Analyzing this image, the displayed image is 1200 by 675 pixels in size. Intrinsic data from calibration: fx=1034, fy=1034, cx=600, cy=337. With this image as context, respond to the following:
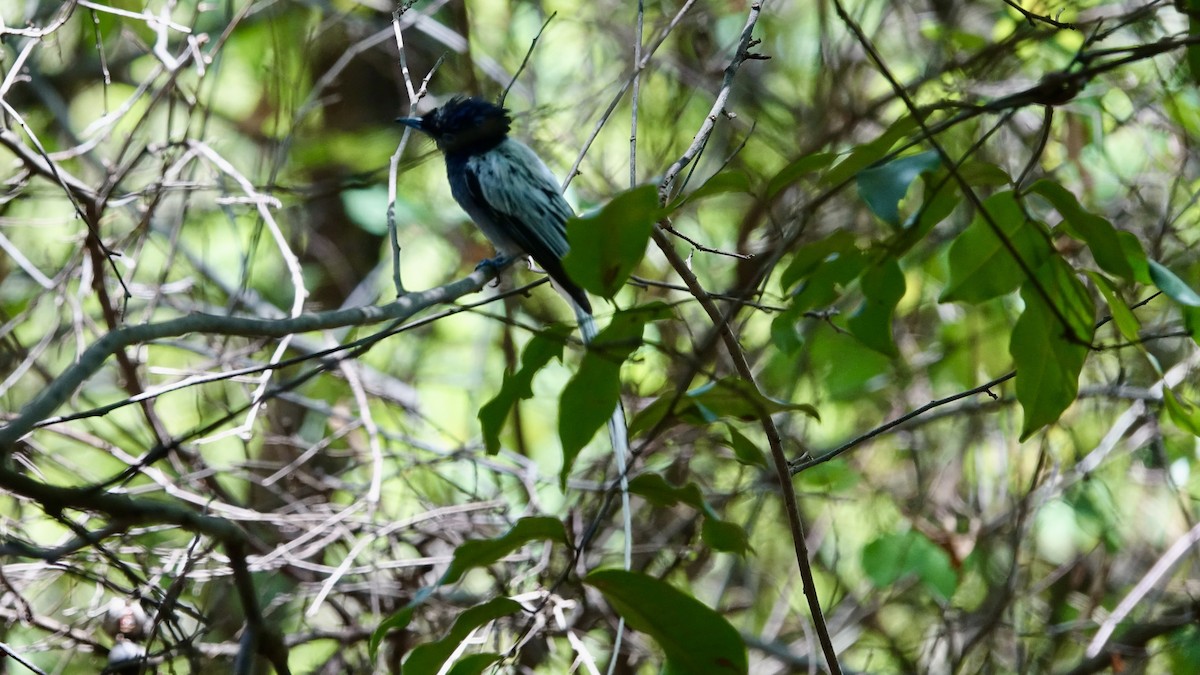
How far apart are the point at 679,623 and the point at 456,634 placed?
38 cm

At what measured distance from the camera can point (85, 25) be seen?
5586mm

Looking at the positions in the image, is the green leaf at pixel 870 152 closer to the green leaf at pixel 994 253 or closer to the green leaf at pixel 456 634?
the green leaf at pixel 994 253

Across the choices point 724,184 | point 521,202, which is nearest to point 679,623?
point 724,184

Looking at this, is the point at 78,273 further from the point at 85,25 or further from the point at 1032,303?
the point at 1032,303

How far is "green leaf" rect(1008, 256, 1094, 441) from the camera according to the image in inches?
61.2

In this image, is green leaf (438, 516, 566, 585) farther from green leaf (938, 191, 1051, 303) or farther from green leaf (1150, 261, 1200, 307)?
green leaf (1150, 261, 1200, 307)

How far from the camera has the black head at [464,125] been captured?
189 inches

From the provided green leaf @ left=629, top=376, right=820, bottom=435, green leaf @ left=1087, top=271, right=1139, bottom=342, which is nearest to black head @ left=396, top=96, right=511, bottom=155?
green leaf @ left=629, top=376, right=820, bottom=435

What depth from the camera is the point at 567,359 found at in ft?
20.2

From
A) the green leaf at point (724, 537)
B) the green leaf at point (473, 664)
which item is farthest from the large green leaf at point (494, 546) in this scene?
the green leaf at point (724, 537)

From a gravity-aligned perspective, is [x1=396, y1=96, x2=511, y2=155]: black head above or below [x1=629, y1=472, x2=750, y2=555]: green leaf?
above

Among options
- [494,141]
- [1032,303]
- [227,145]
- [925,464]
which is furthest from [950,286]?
[227,145]

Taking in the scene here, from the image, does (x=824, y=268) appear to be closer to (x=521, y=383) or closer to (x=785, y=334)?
(x=785, y=334)

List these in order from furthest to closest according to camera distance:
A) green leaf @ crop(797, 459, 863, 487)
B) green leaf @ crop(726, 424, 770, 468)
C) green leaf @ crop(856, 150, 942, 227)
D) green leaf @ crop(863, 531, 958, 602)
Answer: green leaf @ crop(797, 459, 863, 487)
green leaf @ crop(863, 531, 958, 602)
green leaf @ crop(726, 424, 770, 468)
green leaf @ crop(856, 150, 942, 227)
